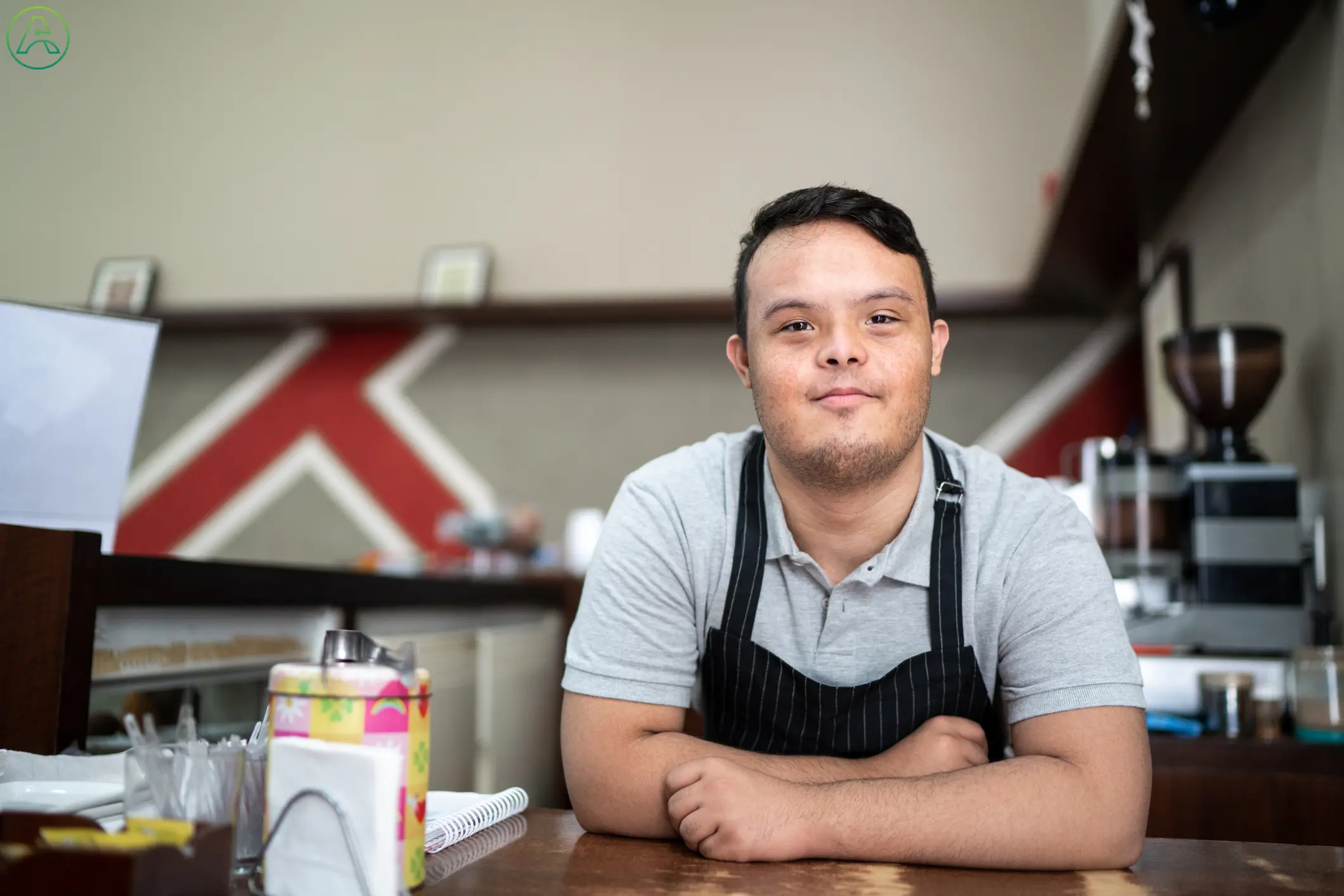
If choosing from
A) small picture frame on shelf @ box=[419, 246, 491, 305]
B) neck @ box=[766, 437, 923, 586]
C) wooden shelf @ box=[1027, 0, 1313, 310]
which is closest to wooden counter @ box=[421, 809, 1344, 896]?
neck @ box=[766, 437, 923, 586]

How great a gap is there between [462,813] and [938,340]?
2.65 feet

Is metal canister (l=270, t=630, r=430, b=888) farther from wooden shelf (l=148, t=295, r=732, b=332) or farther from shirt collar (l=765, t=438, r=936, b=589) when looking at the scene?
wooden shelf (l=148, t=295, r=732, b=332)

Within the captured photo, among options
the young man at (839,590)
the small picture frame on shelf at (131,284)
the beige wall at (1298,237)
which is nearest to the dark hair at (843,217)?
the young man at (839,590)

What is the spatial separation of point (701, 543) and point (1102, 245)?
229 centimetres

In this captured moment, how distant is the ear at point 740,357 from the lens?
1.33 m

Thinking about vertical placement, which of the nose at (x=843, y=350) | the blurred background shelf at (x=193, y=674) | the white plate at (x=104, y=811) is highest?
the nose at (x=843, y=350)

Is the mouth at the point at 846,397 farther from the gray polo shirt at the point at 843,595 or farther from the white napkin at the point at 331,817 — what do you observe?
the white napkin at the point at 331,817

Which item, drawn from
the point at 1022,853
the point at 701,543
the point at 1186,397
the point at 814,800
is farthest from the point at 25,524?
the point at 1186,397

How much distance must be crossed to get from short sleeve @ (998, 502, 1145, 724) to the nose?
0.28 meters

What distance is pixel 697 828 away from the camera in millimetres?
916

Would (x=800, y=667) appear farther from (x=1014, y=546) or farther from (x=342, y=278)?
(x=342, y=278)

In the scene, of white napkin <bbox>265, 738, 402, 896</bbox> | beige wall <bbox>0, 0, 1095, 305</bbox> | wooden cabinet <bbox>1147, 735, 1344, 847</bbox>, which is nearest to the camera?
white napkin <bbox>265, 738, 402, 896</bbox>

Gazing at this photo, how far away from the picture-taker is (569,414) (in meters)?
3.93

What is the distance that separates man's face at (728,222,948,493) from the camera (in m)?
1.18
